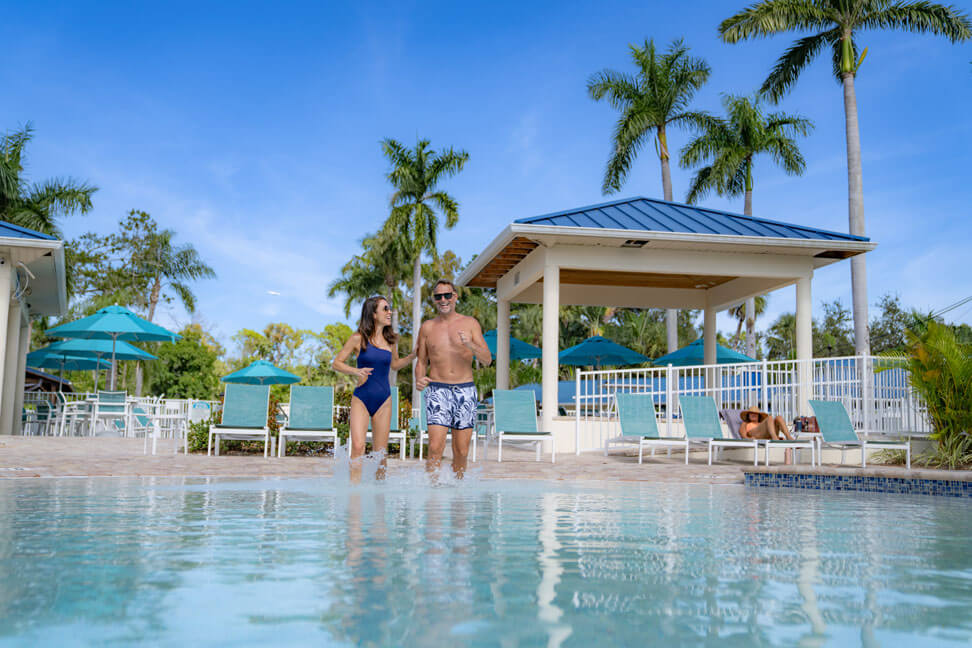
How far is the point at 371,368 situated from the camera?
20.5 feet

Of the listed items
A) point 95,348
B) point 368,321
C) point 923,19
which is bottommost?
point 368,321

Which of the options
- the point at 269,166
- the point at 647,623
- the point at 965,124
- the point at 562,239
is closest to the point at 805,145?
the point at 965,124

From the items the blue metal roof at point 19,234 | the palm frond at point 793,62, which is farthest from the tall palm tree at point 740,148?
the blue metal roof at point 19,234

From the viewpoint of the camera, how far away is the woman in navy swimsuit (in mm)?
6133

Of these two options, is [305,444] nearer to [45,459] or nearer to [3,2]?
[45,459]

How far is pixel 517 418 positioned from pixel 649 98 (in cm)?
1955

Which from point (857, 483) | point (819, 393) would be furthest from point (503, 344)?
point (857, 483)

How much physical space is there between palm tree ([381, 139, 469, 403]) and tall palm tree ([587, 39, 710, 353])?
655 centimetres

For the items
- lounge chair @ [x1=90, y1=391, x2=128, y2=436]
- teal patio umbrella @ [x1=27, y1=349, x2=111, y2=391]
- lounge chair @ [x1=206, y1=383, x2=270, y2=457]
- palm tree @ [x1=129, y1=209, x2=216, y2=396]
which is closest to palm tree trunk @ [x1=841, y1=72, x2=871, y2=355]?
lounge chair @ [x1=206, y1=383, x2=270, y2=457]

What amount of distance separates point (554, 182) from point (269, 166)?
15.0 m

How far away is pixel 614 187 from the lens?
91.6 ft

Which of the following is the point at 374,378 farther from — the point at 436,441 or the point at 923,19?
the point at 923,19

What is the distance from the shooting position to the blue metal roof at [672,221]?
43.2 feet

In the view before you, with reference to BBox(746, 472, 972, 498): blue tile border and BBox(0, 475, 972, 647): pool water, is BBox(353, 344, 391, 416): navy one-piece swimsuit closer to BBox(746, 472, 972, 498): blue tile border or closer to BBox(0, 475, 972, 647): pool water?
BBox(0, 475, 972, 647): pool water
